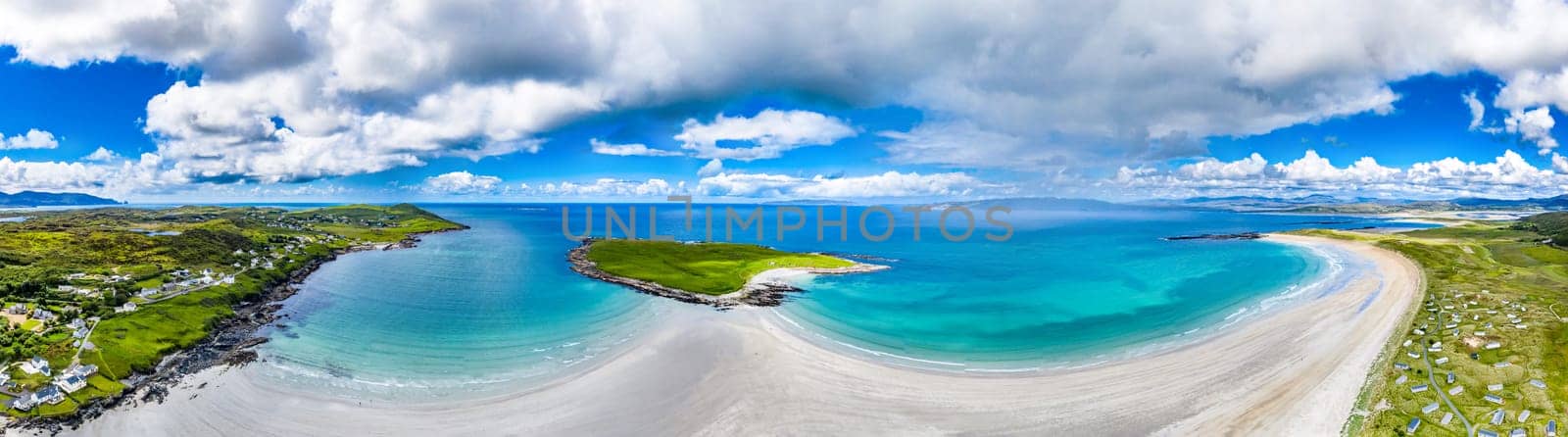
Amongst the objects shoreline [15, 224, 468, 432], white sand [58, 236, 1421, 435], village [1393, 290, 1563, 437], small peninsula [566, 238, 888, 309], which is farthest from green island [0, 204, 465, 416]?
village [1393, 290, 1563, 437]

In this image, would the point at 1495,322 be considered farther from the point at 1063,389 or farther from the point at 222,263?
the point at 222,263

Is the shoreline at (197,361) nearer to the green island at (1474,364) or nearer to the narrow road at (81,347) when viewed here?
the narrow road at (81,347)

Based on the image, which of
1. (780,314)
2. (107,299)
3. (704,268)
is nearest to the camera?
(107,299)

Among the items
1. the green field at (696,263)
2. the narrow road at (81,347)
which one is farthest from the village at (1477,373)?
the narrow road at (81,347)

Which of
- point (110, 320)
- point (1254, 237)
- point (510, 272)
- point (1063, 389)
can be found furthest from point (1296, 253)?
point (110, 320)

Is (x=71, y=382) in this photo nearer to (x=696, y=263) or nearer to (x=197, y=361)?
(x=197, y=361)

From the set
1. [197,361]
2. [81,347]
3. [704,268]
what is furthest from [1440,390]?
[81,347]
